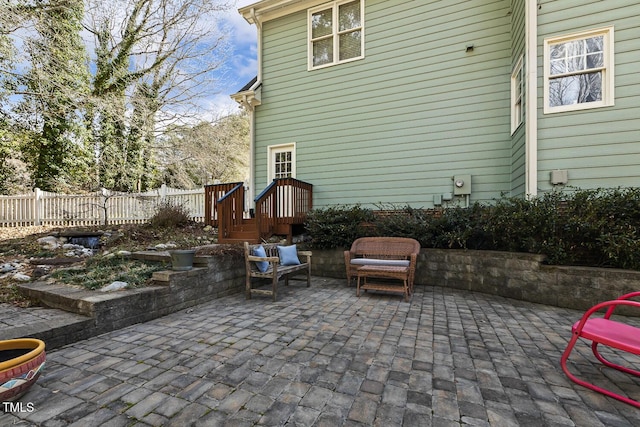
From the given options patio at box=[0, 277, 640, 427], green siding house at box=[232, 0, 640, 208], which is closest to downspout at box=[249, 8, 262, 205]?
green siding house at box=[232, 0, 640, 208]

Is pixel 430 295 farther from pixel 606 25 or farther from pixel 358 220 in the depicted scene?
pixel 606 25

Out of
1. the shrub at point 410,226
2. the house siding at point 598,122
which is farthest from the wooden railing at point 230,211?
the house siding at point 598,122

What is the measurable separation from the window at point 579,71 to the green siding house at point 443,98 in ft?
0.05

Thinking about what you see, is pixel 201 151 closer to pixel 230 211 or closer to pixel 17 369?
pixel 230 211

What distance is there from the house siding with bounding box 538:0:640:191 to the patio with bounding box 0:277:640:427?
2.51 meters

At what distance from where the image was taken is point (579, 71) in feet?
14.8

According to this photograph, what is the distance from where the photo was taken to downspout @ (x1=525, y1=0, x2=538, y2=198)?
4.61 metres

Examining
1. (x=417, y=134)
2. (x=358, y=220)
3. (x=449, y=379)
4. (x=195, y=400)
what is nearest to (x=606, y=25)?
(x=417, y=134)

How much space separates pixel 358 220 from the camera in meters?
5.91

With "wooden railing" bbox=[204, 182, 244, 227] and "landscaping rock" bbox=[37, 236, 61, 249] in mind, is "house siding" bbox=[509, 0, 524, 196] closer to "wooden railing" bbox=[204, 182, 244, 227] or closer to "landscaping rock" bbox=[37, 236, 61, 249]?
"wooden railing" bbox=[204, 182, 244, 227]

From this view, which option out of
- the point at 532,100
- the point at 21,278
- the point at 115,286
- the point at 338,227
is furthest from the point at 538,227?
the point at 21,278

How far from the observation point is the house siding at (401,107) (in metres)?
5.86

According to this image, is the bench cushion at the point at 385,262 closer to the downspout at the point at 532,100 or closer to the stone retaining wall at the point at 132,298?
the stone retaining wall at the point at 132,298

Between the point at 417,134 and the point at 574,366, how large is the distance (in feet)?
17.0
